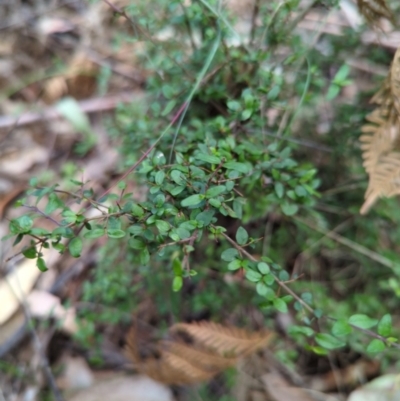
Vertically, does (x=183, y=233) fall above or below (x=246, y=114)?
below

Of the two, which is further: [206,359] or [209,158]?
[206,359]

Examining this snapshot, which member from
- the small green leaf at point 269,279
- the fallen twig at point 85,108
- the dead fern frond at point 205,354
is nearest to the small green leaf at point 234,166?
the small green leaf at point 269,279

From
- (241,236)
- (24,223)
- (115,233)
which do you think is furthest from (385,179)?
(24,223)

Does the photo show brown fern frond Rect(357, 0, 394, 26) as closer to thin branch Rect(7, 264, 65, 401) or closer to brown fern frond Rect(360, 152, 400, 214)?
brown fern frond Rect(360, 152, 400, 214)

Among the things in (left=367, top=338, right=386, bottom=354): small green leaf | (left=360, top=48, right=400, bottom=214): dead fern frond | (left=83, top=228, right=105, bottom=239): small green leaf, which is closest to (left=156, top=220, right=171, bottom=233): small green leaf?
(left=83, top=228, right=105, bottom=239): small green leaf

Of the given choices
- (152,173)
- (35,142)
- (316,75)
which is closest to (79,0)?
(35,142)

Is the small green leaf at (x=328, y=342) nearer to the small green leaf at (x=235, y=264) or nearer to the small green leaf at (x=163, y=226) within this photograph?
the small green leaf at (x=235, y=264)

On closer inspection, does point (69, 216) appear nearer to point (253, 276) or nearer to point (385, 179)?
point (253, 276)
